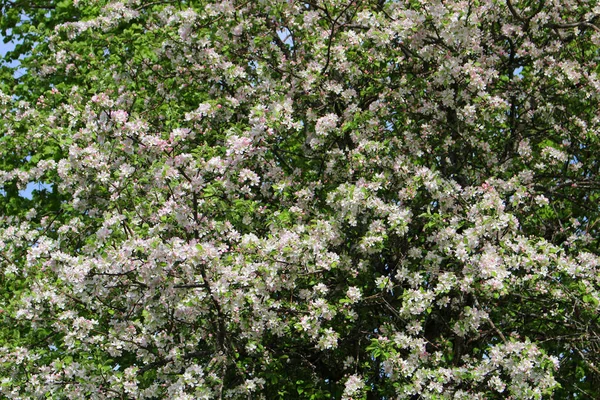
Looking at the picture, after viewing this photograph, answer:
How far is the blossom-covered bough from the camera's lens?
6.23 metres

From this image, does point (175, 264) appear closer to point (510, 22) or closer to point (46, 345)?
point (46, 345)

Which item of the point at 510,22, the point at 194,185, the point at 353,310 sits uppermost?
the point at 510,22

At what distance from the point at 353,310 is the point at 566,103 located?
140 inches

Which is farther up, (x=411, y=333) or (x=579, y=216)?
(x=579, y=216)

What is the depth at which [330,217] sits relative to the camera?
668 centimetres

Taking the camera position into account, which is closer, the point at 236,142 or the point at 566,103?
the point at 236,142

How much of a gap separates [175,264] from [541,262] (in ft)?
10.2

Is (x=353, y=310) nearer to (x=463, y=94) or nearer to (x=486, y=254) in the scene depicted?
(x=486, y=254)

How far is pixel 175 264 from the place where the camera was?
5.84 m

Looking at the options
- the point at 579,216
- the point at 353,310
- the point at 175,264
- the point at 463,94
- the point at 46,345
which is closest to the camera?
the point at 175,264

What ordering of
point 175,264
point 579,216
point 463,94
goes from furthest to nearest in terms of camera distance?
point 579,216 → point 463,94 → point 175,264

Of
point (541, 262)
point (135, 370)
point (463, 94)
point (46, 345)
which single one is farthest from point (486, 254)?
point (46, 345)

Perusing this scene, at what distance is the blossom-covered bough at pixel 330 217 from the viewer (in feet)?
20.5

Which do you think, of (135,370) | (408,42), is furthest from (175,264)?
(408,42)
